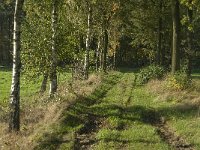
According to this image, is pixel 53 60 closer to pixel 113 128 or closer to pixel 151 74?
pixel 113 128

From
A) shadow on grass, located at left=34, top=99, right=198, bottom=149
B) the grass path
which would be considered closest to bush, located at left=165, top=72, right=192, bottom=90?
the grass path

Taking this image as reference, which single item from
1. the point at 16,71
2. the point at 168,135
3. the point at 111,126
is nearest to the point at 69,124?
the point at 111,126

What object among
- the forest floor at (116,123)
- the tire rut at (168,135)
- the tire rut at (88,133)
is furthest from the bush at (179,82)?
the tire rut at (88,133)

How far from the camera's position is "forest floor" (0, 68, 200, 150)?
15195 mm

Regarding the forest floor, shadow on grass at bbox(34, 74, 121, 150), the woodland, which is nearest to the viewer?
shadow on grass at bbox(34, 74, 121, 150)

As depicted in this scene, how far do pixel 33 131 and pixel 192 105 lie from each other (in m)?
9.26

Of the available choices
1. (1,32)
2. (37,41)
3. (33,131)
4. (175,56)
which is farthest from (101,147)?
(1,32)

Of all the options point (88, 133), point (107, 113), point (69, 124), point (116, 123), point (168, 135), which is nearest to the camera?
point (168, 135)

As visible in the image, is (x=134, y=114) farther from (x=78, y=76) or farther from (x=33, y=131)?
(x=78, y=76)

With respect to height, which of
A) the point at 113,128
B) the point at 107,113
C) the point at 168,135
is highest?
the point at 107,113

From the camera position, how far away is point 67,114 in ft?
63.7

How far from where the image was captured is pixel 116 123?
1852cm

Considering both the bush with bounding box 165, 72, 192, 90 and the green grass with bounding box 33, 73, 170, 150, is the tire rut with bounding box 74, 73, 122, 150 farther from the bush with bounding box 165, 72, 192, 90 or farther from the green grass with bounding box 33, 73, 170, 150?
the bush with bounding box 165, 72, 192, 90

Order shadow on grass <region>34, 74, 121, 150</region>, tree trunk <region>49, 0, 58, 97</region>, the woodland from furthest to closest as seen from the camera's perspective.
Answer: tree trunk <region>49, 0, 58, 97</region>
the woodland
shadow on grass <region>34, 74, 121, 150</region>
